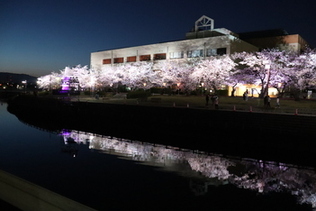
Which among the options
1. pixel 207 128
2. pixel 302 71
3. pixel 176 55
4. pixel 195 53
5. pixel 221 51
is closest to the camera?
pixel 207 128

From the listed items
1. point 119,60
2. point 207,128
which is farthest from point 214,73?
point 119,60

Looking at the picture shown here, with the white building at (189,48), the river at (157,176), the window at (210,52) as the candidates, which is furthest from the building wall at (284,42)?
Answer: the river at (157,176)

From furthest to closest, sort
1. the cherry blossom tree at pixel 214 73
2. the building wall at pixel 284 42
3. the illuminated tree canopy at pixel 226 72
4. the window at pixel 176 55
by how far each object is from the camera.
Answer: the building wall at pixel 284 42, the window at pixel 176 55, the cherry blossom tree at pixel 214 73, the illuminated tree canopy at pixel 226 72

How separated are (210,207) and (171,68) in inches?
1733

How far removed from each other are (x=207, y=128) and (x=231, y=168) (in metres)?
8.66

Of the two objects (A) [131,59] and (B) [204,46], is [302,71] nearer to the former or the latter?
(B) [204,46]

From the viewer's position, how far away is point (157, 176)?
1372 cm

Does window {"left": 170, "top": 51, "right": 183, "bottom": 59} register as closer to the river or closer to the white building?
the white building

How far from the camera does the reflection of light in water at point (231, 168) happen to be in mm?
12812

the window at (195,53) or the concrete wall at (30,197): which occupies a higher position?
the window at (195,53)

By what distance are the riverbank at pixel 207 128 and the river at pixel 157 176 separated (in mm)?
2368

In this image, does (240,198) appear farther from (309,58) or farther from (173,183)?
(309,58)

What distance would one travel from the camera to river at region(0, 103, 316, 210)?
1055 centimetres

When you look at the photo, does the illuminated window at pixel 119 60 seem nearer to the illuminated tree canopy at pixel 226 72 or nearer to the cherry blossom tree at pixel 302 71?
the illuminated tree canopy at pixel 226 72
